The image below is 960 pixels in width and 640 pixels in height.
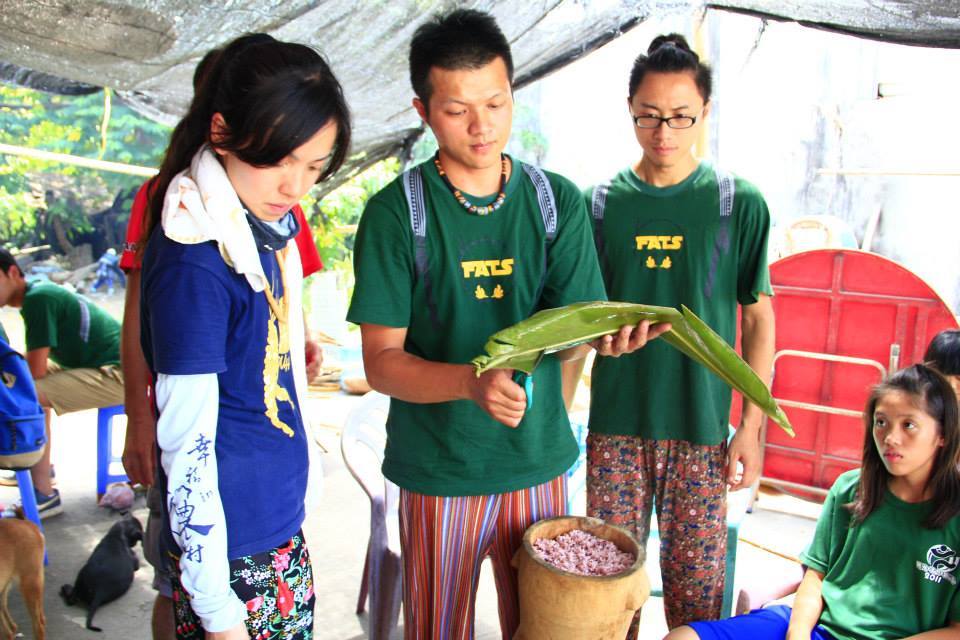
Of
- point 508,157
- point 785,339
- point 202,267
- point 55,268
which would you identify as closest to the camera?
point 202,267

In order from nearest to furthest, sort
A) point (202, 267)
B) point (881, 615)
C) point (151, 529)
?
1. point (202, 267)
2. point (881, 615)
3. point (151, 529)

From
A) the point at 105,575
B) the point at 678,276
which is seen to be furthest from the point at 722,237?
the point at 105,575

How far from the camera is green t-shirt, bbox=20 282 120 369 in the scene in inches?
163

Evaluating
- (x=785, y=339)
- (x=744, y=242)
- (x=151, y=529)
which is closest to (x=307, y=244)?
(x=151, y=529)

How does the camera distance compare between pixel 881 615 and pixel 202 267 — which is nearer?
pixel 202 267

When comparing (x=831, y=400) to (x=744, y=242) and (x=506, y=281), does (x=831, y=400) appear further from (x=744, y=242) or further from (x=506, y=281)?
(x=506, y=281)

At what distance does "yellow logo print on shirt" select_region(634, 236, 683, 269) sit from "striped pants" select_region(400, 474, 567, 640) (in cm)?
65

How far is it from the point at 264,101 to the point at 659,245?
1.18 m

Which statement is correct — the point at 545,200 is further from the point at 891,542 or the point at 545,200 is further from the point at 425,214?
the point at 891,542

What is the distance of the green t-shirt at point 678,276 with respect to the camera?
2018 mm

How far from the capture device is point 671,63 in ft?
6.52

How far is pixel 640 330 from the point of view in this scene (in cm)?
139

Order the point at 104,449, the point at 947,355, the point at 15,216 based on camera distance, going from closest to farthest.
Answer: the point at 947,355, the point at 104,449, the point at 15,216

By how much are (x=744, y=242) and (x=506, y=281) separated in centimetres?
79
